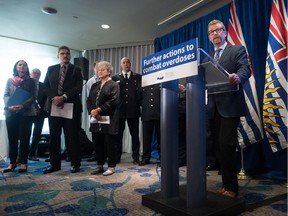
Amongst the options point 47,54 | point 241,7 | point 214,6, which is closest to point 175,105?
point 241,7

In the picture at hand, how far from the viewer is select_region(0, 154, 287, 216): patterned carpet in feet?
4.57

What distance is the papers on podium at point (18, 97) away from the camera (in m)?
2.64

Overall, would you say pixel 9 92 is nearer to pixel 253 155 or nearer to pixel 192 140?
pixel 192 140

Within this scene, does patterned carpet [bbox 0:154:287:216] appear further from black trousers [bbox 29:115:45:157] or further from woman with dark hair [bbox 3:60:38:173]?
black trousers [bbox 29:115:45:157]

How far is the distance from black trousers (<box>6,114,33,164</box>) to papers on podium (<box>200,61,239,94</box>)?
6.86 feet

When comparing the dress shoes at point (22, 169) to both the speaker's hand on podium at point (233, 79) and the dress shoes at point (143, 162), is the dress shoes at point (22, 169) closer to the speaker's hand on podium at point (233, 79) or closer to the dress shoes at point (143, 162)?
the dress shoes at point (143, 162)

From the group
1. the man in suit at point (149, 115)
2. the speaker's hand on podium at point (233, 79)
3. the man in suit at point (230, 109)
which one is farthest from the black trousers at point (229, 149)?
the man in suit at point (149, 115)

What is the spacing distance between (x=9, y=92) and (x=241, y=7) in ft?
9.93

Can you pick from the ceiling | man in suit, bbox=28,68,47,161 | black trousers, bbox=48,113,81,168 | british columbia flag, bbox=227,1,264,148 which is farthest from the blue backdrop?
man in suit, bbox=28,68,47,161

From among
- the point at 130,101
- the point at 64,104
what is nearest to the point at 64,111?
the point at 64,104

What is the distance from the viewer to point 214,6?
3307 millimetres

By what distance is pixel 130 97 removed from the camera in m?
3.35

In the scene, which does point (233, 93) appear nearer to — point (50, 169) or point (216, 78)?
point (216, 78)

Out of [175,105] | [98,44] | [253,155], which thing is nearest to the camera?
[175,105]
